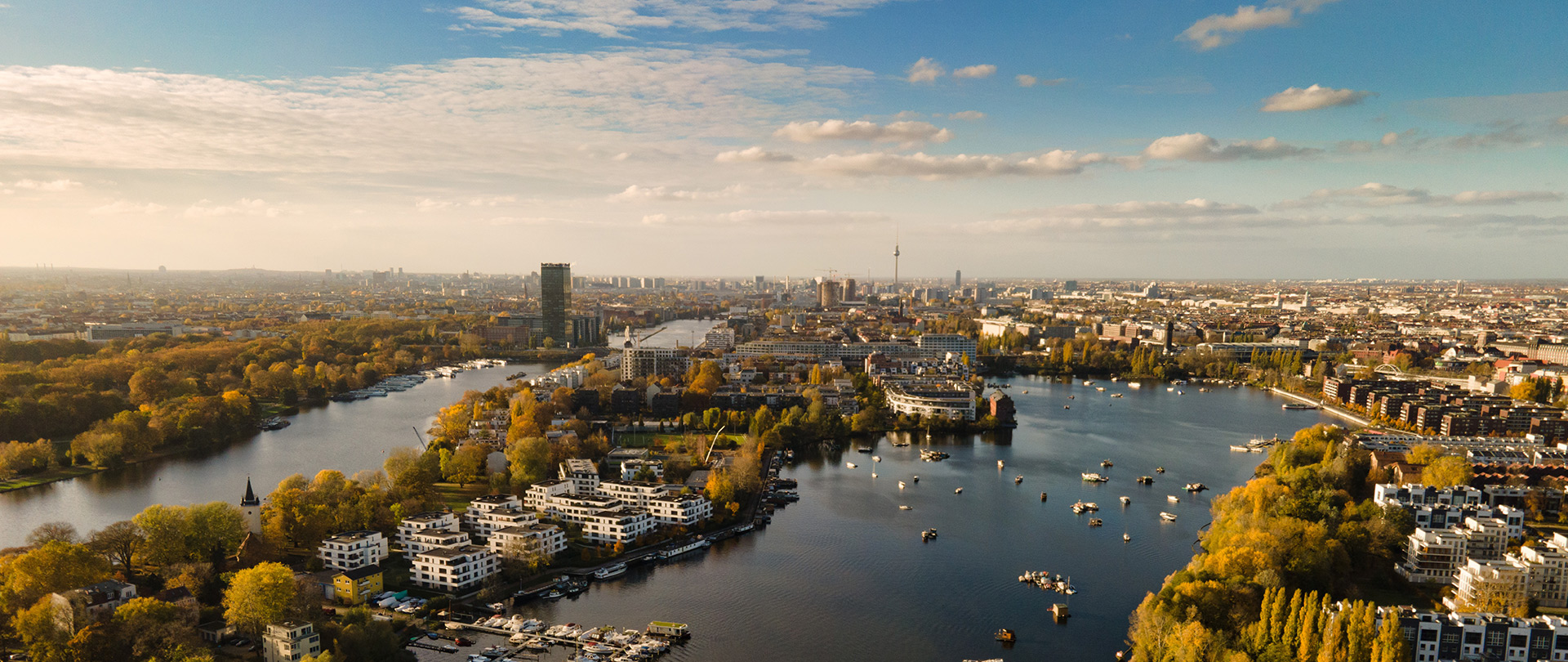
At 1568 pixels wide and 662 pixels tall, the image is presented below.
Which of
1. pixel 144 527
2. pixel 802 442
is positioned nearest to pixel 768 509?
pixel 802 442

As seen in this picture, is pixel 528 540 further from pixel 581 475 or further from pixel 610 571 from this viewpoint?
pixel 581 475

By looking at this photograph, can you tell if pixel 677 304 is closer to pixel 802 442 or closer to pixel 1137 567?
pixel 802 442

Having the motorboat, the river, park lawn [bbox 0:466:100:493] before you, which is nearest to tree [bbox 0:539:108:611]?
the river

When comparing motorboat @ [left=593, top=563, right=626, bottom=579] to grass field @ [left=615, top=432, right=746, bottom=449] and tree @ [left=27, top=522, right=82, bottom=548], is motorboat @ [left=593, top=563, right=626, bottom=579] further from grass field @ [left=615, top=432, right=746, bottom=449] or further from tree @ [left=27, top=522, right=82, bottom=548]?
grass field @ [left=615, top=432, right=746, bottom=449]

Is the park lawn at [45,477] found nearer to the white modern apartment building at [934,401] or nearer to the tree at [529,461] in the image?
the tree at [529,461]

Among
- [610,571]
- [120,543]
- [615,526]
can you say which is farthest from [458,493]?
[120,543]

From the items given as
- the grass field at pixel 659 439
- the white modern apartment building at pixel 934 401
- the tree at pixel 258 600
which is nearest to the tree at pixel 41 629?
the tree at pixel 258 600
